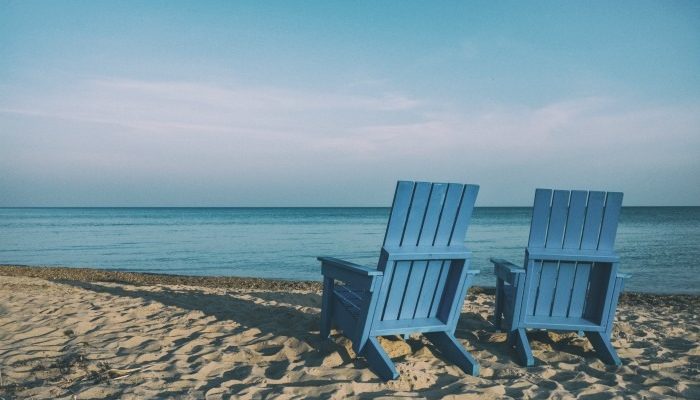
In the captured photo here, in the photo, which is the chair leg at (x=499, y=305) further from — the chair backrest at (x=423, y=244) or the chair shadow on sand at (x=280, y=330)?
the chair backrest at (x=423, y=244)

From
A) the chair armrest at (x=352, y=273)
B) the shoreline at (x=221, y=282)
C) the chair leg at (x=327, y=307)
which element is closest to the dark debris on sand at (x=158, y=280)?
the shoreline at (x=221, y=282)

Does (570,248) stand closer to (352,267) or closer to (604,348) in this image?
(604,348)

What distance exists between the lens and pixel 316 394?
270cm

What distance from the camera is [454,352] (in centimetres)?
330

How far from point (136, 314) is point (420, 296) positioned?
3.03 meters

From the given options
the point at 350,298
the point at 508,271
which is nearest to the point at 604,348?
the point at 508,271

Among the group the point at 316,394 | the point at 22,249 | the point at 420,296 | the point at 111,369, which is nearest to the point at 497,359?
the point at 420,296

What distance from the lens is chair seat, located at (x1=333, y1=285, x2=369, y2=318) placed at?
3421mm

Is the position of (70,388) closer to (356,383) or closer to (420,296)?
(356,383)

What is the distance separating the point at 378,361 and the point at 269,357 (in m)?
0.87

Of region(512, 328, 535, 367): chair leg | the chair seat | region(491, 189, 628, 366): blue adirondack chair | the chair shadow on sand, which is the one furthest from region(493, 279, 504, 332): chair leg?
the chair seat

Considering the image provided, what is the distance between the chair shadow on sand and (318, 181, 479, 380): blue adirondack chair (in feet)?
0.58

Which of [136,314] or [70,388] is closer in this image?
[70,388]

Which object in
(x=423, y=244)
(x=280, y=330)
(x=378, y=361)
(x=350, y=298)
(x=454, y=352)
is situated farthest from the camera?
(x=280, y=330)
